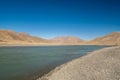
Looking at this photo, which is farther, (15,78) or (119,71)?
(15,78)

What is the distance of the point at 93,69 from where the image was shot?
18828mm

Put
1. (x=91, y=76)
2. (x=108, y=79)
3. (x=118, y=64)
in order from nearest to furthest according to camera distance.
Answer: (x=108, y=79)
(x=91, y=76)
(x=118, y=64)

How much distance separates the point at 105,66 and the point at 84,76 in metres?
3.92

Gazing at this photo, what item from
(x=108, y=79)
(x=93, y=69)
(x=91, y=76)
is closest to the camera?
(x=108, y=79)

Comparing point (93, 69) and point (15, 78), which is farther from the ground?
point (93, 69)

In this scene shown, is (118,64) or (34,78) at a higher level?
(118,64)

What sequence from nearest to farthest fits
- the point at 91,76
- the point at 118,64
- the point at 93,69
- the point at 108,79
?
the point at 108,79, the point at 91,76, the point at 93,69, the point at 118,64

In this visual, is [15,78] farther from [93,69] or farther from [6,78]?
[93,69]

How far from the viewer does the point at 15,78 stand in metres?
21.4

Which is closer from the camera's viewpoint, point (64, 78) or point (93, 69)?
point (64, 78)

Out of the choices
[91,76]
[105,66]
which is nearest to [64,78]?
[91,76]

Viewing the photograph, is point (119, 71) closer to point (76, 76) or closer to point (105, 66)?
point (105, 66)

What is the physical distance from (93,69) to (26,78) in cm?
773

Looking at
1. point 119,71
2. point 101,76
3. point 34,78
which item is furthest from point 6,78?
point 119,71
